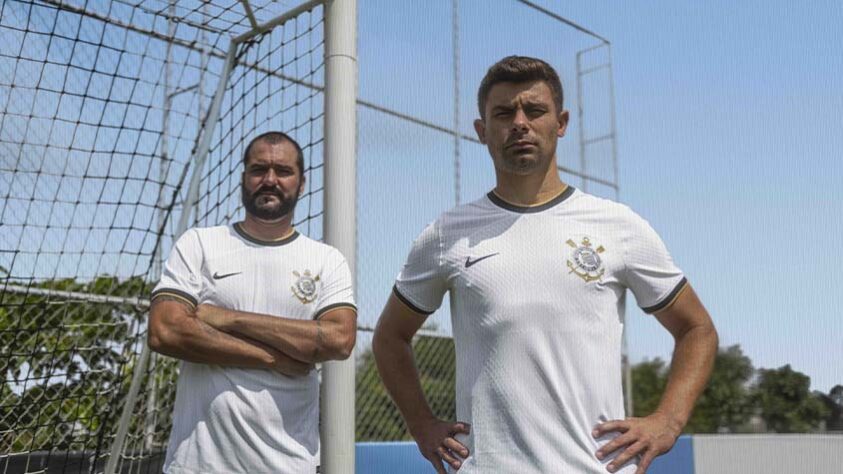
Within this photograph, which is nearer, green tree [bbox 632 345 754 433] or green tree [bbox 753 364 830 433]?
green tree [bbox 753 364 830 433]

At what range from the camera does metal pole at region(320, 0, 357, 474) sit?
3207mm

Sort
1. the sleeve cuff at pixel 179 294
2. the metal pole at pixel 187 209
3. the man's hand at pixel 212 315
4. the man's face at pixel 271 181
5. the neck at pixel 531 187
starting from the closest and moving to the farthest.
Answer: the neck at pixel 531 187 < the man's hand at pixel 212 315 < the sleeve cuff at pixel 179 294 < the man's face at pixel 271 181 < the metal pole at pixel 187 209

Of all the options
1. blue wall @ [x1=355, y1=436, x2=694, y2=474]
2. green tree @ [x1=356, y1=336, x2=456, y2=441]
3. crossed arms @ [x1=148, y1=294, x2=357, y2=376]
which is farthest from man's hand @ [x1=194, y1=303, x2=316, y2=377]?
green tree @ [x1=356, y1=336, x2=456, y2=441]

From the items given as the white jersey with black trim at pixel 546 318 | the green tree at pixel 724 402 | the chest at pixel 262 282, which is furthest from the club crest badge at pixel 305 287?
the green tree at pixel 724 402

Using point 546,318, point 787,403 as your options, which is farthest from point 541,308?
point 787,403

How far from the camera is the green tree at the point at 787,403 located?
20828mm

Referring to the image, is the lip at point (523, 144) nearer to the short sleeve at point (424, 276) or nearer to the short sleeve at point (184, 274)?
the short sleeve at point (424, 276)

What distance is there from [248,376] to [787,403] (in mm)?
22821

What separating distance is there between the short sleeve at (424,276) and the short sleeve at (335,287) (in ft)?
2.95

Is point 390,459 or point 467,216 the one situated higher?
point 467,216

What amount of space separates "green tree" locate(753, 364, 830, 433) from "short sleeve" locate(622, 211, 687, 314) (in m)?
19.2

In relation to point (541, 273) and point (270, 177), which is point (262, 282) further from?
point (541, 273)

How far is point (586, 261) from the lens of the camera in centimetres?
191

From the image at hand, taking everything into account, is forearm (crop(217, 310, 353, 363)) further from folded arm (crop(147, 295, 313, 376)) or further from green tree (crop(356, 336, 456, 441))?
green tree (crop(356, 336, 456, 441))
